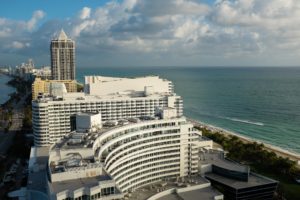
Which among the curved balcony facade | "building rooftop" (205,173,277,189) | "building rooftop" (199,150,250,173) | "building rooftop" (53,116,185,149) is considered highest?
"building rooftop" (53,116,185,149)

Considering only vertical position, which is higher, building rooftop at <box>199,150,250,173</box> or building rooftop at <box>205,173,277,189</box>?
building rooftop at <box>199,150,250,173</box>

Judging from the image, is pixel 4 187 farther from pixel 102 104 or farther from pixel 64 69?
pixel 64 69

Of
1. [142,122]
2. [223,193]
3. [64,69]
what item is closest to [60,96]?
[142,122]

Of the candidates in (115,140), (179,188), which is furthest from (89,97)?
(179,188)

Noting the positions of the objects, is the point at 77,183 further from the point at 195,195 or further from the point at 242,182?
the point at 242,182

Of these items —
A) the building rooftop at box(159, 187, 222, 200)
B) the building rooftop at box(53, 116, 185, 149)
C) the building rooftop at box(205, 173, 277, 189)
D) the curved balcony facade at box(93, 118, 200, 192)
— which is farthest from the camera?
the building rooftop at box(205, 173, 277, 189)

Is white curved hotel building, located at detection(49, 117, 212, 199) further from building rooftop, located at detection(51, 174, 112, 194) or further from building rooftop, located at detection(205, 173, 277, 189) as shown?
building rooftop, located at detection(205, 173, 277, 189)

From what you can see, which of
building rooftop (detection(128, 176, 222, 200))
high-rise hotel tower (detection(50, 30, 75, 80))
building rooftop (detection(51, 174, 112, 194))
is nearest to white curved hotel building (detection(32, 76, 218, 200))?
building rooftop (detection(51, 174, 112, 194))

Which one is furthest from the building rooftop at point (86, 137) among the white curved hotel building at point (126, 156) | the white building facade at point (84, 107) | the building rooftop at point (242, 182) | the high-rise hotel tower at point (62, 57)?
the high-rise hotel tower at point (62, 57)

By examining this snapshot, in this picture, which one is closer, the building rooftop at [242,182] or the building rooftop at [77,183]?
the building rooftop at [77,183]

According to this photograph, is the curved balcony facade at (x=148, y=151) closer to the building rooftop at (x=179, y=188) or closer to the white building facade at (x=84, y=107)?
the building rooftop at (x=179, y=188)
